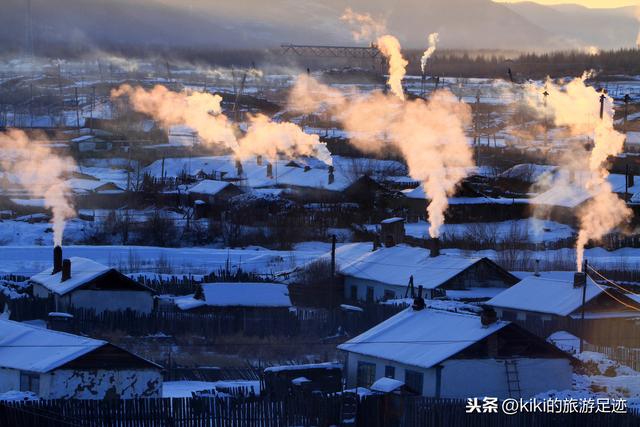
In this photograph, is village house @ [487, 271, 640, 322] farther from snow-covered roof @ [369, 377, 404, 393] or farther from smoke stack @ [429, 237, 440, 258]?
snow-covered roof @ [369, 377, 404, 393]

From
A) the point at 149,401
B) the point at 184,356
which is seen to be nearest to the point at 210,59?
the point at 184,356

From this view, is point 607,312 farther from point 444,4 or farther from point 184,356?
point 444,4

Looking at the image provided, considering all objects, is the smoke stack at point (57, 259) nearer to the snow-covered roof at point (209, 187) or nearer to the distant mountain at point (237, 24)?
the snow-covered roof at point (209, 187)

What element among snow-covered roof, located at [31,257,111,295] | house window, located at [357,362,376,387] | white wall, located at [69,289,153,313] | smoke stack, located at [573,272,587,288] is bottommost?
white wall, located at [69,289,153,313]

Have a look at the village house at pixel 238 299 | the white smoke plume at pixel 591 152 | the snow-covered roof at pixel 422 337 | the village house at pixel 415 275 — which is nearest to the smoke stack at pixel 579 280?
the white smoke plume at pixel 591 152

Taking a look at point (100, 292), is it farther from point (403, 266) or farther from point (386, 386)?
point (386, 386)

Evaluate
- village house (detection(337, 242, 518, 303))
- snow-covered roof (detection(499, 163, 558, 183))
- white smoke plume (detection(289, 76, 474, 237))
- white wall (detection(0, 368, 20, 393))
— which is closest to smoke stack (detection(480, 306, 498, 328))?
white wall (detection(0, 368, 20, 393))
